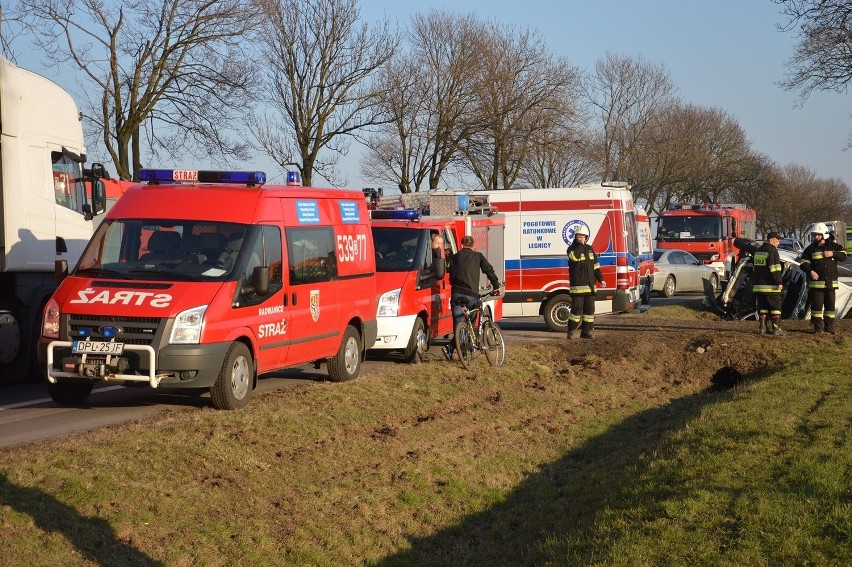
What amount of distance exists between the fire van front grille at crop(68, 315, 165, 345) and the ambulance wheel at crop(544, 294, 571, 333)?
42.9 feet

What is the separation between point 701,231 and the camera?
136 ft

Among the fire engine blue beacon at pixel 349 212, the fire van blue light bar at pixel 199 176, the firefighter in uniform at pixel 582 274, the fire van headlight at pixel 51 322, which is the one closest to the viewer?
the fire van headlight at pixel 51 322

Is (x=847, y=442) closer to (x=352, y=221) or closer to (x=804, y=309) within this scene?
(x=352, y=221)

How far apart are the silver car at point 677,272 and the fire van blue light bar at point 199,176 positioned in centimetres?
2674

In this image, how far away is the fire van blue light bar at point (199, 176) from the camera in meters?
12.1

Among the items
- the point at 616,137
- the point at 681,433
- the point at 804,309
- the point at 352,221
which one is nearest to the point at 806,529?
the point at 681,433

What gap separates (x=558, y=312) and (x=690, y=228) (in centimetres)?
2057

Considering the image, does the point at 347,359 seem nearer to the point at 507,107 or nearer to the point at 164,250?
the point at 164,250

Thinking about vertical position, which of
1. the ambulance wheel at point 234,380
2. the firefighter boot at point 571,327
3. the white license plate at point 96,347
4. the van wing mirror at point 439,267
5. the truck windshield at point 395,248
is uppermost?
the truck windshield at point 395,248

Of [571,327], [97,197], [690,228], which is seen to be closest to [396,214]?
[571,327]

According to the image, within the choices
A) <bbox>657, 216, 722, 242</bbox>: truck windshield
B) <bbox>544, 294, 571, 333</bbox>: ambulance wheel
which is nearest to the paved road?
<bbox>544, 294, 571, 333</bbox>: ambulance wheel

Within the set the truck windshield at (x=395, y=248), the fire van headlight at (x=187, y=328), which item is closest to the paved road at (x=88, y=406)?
the fire van headlight at (x=187, y=328)

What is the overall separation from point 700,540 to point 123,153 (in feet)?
76.5

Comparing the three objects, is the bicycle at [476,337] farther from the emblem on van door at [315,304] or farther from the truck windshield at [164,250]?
the truck windshield at [164,250]
